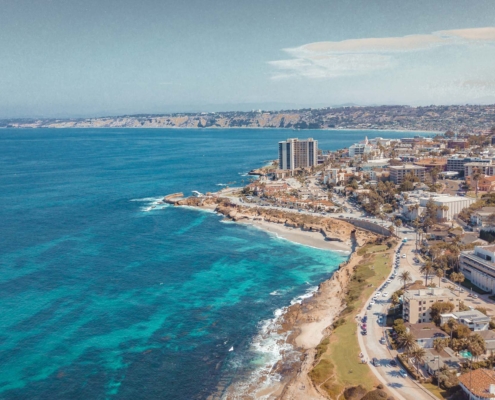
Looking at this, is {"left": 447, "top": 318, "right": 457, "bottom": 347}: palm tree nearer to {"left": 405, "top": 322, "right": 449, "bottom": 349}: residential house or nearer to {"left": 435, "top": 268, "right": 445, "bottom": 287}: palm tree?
{"left": 405, "top": 322, "right": 449, "bottom": 349}: residential house

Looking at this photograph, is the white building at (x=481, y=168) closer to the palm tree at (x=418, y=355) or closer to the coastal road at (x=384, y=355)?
the coastal road at (x=384, y=355)

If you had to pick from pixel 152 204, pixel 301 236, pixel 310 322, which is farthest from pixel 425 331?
pixel 152 204

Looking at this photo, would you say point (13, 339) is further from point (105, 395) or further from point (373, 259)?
point (373, 259)

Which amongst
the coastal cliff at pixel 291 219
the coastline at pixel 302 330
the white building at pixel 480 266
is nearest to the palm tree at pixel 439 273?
the white building at pixel 480 266

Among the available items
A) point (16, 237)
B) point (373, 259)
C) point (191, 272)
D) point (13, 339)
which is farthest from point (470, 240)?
point (16, 237)

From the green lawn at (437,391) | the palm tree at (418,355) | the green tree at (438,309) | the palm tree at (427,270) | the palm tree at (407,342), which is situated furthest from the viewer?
the palm tree at (427,270)
